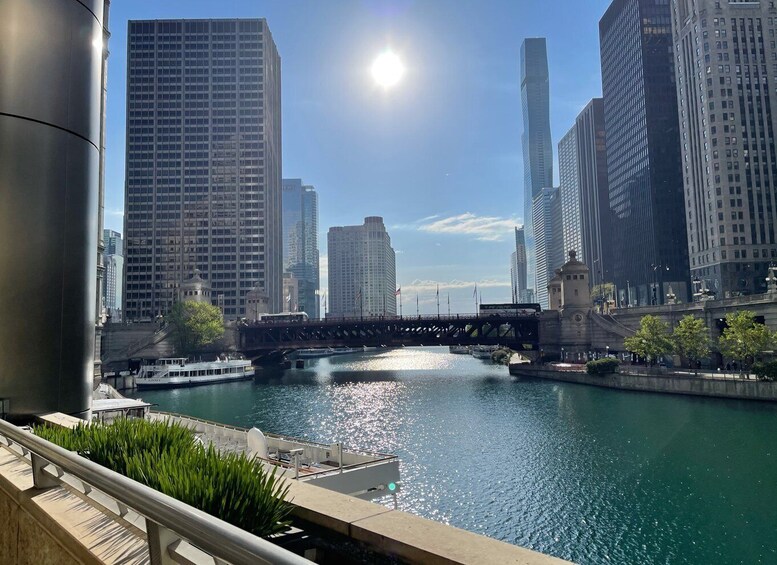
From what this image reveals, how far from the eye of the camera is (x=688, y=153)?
16025 cm

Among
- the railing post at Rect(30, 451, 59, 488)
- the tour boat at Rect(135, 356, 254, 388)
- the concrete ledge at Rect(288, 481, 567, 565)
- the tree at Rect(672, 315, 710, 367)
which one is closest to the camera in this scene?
the concrete ledge at Rect(288, 481, 567, 565)

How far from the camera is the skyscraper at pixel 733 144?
142400 millimetres

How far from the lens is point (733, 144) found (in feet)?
484

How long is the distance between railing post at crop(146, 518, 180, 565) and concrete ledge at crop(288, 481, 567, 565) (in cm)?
230

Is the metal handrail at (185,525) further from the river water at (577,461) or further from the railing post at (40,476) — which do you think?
the river water at (577,461)

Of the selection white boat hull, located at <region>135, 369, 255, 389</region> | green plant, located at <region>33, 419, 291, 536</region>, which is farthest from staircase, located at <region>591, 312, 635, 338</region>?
green plant, located at <region>33, 419, 291, 536</region>

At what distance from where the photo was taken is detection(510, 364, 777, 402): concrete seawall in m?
66.9

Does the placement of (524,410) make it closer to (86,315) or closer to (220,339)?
(86,315)

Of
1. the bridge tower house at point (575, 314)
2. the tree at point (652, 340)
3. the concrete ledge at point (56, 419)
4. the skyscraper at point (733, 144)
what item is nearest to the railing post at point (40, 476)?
the concrete ledge at point (56, 419)

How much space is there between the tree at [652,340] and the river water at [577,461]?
41.4ft

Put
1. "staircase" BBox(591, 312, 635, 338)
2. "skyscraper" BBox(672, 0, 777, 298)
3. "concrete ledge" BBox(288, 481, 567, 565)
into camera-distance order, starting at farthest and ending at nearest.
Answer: "skyscraper" BBox(672, 0, 777, 298), "staircase" BBox(591, 312, 635, 338), "concrete ledge" BBox(288, 481, 567, 565)

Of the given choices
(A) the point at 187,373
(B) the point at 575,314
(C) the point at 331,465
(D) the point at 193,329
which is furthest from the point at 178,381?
(C) the point at 331,465

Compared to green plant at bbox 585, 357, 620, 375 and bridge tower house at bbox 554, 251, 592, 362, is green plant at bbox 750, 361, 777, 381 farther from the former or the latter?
bridge tower house at bbox 554, 251, 592, 362

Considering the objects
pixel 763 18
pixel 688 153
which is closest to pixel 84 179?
pixel 688 153
